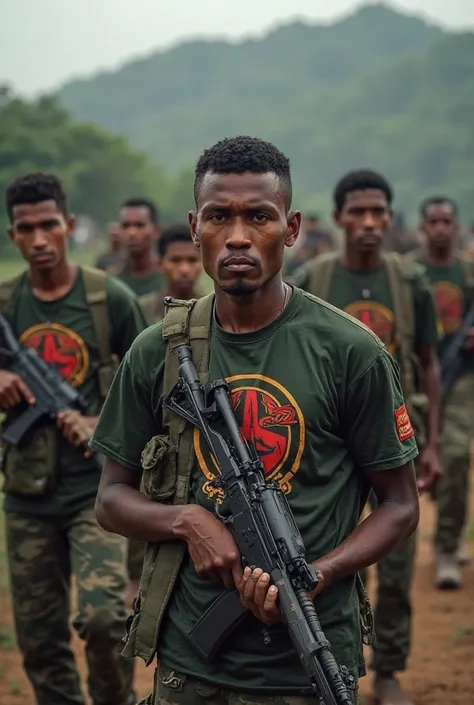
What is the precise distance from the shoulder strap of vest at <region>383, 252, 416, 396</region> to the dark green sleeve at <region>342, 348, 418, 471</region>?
260 centimetres

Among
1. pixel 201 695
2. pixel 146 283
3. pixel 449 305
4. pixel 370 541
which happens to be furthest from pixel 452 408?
pixel 201 695

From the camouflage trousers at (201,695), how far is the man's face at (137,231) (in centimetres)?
607

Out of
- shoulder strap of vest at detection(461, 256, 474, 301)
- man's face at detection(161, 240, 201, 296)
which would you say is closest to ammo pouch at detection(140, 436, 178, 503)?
man's face at detection(161, 240, 201, 296)

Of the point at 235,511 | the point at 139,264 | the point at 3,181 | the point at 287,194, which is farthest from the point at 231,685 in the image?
the point at 3,181

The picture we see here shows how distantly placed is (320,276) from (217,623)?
3.08 m

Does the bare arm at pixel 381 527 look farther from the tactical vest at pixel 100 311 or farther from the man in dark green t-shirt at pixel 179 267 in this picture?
the man in dark green t-shirt at pixel 179 267

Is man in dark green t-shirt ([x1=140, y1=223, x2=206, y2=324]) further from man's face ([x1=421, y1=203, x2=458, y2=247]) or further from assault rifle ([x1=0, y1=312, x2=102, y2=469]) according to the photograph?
assault rifle ([x1=0, y1=312, x2=102, y2=469])

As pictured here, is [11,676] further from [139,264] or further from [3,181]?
[3,181]

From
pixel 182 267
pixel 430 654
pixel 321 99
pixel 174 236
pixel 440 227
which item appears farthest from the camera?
pixel 321 99

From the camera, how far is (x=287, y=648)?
3031 millimetres

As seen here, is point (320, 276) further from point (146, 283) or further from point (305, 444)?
point (146, 283)

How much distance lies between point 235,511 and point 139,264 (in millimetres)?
6197

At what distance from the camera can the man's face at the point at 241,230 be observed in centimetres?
304

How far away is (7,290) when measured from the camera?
17.0 ft
